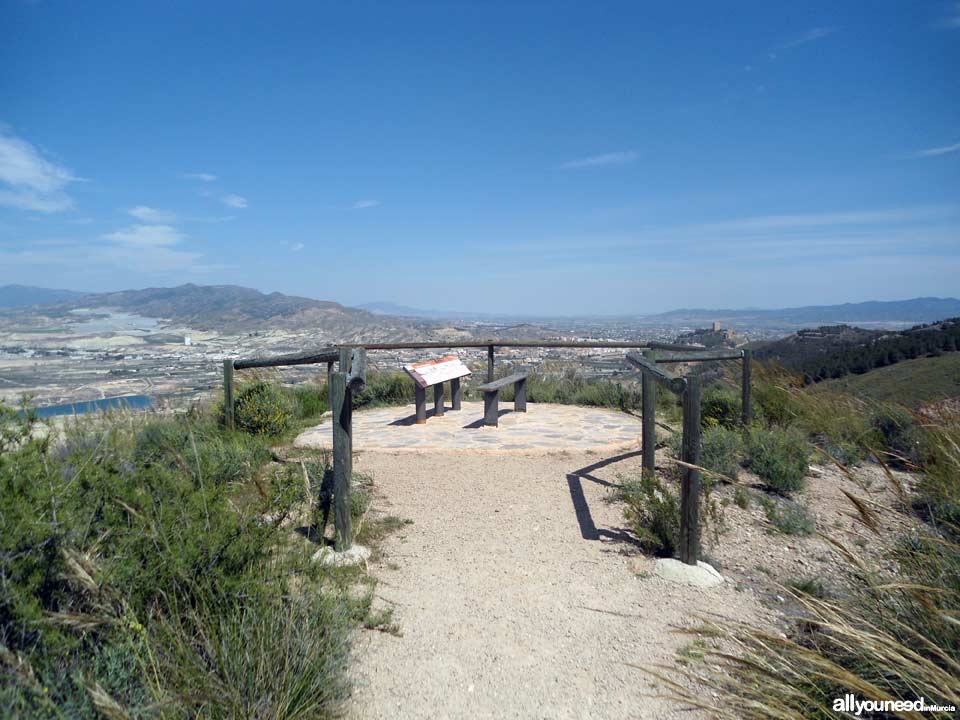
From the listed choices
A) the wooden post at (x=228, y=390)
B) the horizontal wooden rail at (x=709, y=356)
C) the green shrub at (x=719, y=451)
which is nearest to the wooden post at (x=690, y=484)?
the green shrub at (x=719, y=451)

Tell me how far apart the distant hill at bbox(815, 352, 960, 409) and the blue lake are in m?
9.38

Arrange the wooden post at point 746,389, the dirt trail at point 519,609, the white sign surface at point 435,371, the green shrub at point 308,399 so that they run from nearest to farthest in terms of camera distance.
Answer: the dirt trail at point 519,609
the wooden post at point 746,389
the white sign surface at point 435,371
the green shrub at point 308,399

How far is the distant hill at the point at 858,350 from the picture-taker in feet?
48.9

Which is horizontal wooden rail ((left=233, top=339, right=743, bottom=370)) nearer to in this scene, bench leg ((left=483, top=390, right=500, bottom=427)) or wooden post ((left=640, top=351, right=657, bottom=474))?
wooden post ((left=640, top=351, right=657, bottom=474))

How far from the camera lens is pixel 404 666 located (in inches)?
113

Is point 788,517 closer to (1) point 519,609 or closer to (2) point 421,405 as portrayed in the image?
(1) point 519,609

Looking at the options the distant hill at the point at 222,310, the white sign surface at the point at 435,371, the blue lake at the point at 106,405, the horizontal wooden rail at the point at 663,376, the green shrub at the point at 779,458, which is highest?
the distant hill at the point at 222,310

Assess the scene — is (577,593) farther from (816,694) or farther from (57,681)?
(57,681)

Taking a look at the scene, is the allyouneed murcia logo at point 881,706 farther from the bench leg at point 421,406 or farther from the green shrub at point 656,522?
the bench leg at point 421,406

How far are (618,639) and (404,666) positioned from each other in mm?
1120

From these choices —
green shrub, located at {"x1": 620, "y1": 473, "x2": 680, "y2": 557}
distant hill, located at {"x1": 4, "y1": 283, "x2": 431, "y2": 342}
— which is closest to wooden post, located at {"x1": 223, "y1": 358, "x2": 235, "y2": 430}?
green shrub, located at {"x1": 620, "y1": 473, "x2": 680, "y2": 557}

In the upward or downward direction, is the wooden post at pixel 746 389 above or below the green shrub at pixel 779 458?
above

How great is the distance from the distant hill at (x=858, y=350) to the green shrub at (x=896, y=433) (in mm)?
5826

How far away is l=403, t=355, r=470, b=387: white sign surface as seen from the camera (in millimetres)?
8523
